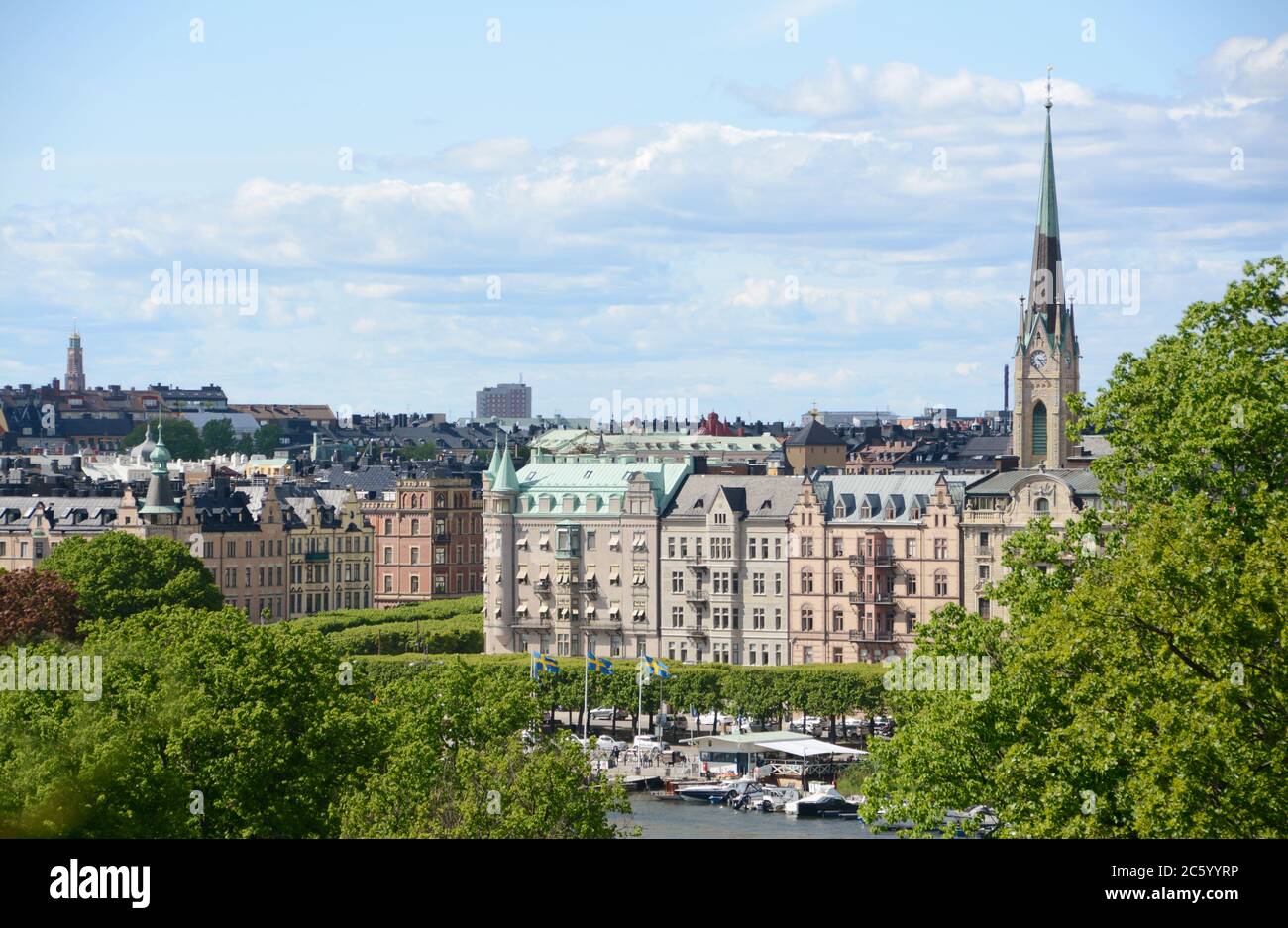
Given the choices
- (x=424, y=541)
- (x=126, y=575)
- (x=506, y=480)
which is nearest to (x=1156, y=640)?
(x=126, y=575)

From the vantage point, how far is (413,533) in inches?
5620

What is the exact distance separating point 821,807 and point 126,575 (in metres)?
38.6

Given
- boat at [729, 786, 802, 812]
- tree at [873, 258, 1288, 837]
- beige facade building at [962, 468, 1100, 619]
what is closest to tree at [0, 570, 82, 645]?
boat at [729, 786, 802, 812]

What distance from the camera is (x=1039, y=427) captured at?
128875mm

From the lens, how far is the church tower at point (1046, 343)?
128 metres

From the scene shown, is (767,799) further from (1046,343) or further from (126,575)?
(1046,343)

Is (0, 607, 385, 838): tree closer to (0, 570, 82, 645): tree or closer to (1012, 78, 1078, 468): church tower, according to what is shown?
(0, 570, 82, 645): tree

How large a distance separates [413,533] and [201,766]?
9949cm

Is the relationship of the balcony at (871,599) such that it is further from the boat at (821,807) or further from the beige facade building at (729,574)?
the boat at (821,807)

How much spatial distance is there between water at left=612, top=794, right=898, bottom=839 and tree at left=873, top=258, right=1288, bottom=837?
33.4 meters

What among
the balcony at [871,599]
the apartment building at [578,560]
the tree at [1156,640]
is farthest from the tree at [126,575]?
the tree at [1156,640]
